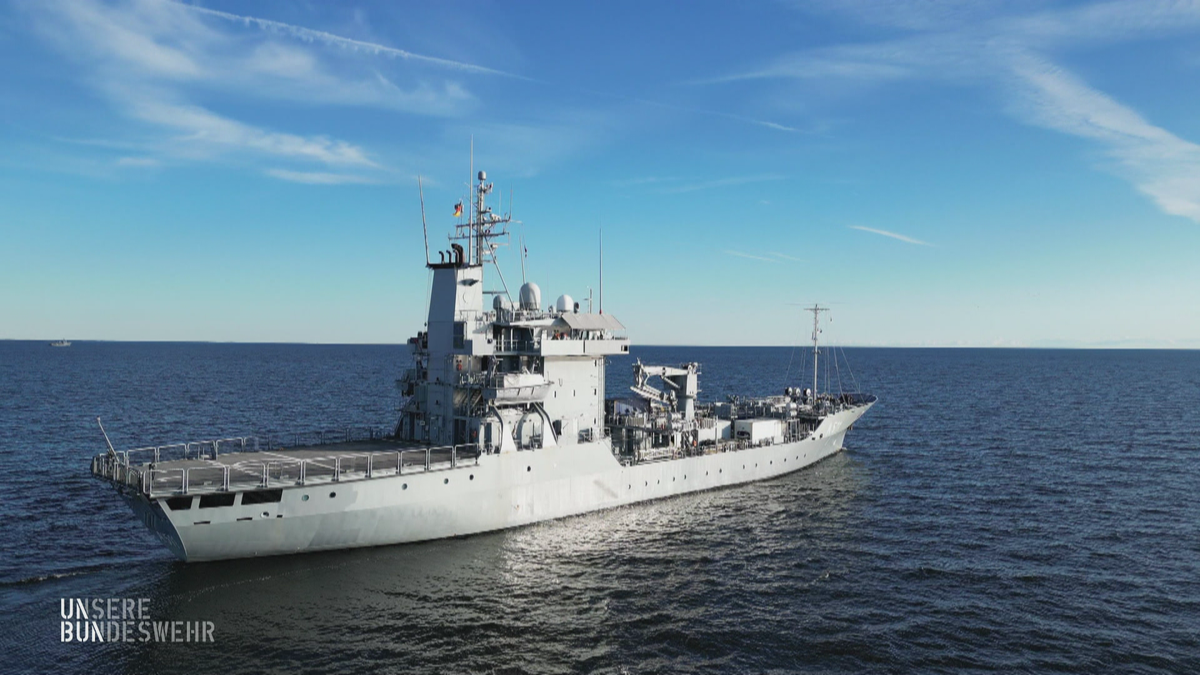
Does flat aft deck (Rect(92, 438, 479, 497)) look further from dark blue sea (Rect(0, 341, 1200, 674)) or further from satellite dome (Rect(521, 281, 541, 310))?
satellite dome (Rect(521, 281, 541, 310))

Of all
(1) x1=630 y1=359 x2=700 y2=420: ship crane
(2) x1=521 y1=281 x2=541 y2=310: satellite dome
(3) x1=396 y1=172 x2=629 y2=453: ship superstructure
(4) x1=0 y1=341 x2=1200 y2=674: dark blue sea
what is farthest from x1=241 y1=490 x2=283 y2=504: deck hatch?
(1) x1=630 y1=359 x2=700 y2=420: ship crane

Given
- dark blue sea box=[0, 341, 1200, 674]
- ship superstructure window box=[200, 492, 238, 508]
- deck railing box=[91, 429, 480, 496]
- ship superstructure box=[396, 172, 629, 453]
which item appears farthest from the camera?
ship superstructure box=[396, 172, 629, 453]

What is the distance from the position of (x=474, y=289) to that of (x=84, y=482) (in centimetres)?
2714

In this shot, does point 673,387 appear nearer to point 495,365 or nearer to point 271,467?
point 495,365

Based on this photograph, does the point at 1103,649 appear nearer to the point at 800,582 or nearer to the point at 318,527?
the point at 800,582

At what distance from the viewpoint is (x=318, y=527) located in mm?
31422

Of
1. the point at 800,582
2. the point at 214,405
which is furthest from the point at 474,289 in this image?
the point at 214,405

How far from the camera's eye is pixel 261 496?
30.2m

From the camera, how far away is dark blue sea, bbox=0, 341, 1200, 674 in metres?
23.5

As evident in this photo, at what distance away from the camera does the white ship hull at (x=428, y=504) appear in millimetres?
29812

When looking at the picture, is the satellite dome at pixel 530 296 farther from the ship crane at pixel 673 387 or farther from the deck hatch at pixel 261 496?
the deck hatch at pixel 261 496

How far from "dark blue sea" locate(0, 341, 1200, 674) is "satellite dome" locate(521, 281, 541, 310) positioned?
12586mm

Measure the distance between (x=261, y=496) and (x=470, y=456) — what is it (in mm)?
9667

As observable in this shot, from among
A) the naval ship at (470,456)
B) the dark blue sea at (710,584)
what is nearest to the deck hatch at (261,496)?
the naval ship at (470,456)
